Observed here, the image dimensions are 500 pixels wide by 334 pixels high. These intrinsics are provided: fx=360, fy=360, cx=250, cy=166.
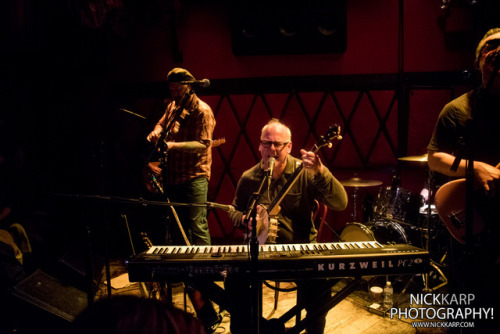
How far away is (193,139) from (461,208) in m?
2.29

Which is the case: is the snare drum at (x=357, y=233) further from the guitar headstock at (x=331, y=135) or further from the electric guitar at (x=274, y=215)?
the guitar headstock at (x=331, y=135)

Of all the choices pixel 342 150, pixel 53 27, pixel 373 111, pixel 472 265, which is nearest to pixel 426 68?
pixel 373 111

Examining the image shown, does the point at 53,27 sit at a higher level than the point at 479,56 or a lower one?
higher

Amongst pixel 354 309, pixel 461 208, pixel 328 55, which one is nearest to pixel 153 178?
pixel 354 309

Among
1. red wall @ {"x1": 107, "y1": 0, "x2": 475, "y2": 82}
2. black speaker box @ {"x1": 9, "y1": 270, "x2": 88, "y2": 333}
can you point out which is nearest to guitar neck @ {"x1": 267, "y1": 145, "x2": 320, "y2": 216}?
black speaker box @ {"x1": 9, "y1": 270, "x2": 88, "y2": 333}

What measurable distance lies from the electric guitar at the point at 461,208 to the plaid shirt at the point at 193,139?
206 cm

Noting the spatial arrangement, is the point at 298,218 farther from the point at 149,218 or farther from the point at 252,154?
the point at 149,218

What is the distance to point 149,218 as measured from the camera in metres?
5.02

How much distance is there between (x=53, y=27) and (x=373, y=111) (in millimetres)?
4347

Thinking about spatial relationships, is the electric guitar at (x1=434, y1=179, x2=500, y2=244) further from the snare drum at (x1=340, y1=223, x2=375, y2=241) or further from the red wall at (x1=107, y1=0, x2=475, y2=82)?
the red wall at (x1=107, y1=0, x2=475, y2=82)

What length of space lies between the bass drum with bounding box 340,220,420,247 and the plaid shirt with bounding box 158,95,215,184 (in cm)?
155

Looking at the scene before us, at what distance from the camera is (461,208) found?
191cm

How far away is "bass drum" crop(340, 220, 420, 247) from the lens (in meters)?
3.27

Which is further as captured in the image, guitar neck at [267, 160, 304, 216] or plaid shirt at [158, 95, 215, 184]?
plaid shirt at [158, 95, 215, 184]
